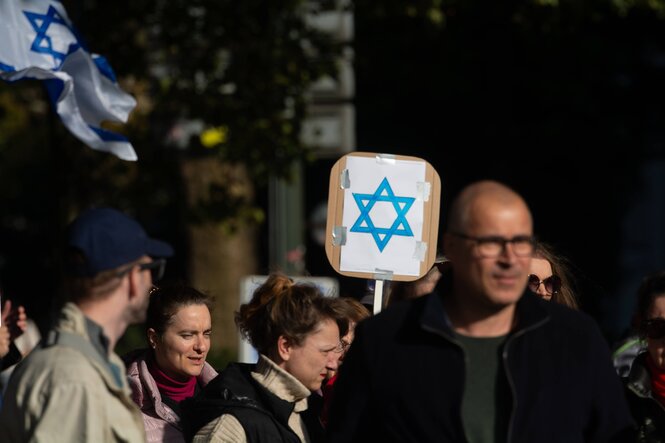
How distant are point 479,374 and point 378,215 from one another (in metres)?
2.65

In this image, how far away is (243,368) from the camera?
5.54m

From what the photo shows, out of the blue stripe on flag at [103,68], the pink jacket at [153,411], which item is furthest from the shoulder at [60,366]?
the blue stripe on flag at [103,68]

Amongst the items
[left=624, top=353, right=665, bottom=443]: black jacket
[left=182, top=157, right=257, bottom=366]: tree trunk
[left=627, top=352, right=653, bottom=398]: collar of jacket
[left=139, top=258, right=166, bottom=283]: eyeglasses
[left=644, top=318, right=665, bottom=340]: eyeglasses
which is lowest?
[left=182, top=157, right=257, bottom=366]: tree trunk

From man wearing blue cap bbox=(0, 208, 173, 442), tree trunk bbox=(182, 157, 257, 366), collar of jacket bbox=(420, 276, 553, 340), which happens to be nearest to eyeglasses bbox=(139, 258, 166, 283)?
man wearing blue cap bbox=(0, 208, 173, 442)

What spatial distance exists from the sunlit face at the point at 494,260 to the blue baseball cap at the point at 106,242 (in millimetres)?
922

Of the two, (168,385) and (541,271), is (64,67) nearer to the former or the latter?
(168,385)

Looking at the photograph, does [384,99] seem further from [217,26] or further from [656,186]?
[656,186]

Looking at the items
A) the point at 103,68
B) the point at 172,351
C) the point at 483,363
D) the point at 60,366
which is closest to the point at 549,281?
the point at 172,351

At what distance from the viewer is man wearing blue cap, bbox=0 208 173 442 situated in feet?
13.4

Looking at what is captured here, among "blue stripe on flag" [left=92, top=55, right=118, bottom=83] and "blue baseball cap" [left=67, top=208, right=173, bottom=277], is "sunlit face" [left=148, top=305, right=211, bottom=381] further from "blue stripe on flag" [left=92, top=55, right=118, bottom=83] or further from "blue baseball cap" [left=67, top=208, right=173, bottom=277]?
"blue stripe on flag" [left=92, top=55, right=118, bottom=83]

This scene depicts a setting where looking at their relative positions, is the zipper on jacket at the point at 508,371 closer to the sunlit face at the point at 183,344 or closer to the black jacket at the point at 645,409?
the black jacket at the point at 645,409

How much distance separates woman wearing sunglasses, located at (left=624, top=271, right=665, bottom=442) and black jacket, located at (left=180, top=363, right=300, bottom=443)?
1247 millimetres

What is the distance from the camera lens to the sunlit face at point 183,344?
6.21m

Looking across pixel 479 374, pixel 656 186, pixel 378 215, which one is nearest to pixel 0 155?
pixel 656 186
